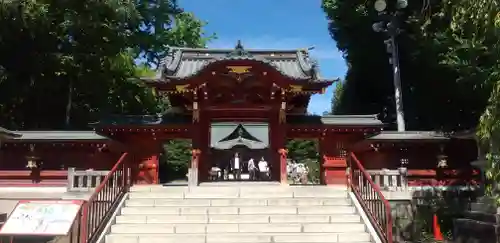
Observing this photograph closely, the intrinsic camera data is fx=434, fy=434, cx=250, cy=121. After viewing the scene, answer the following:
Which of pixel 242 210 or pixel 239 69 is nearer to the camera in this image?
pixel 242 210

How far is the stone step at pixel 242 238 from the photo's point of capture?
8.65m

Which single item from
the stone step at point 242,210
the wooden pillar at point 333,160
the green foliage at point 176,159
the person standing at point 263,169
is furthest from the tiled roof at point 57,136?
the green foliage at point 176,159

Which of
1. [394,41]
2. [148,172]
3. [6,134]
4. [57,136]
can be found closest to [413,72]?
[394,41]

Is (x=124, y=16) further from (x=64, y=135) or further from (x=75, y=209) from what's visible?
(x=75, y=209)

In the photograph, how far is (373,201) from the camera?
9383 millimetres

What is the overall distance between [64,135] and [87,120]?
791cm

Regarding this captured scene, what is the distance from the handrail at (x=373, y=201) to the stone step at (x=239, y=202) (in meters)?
0.50

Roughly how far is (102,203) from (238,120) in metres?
5.68

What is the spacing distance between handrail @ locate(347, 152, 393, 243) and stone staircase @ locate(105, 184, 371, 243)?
0.99 ft

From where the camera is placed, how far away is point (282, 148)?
1332 cm

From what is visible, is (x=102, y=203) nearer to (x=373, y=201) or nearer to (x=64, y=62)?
(x=373, y=201)

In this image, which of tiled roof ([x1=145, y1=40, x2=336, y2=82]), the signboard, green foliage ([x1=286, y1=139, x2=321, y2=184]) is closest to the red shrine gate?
tiled roof ([x1=145, y1=40, x2=336, y2=82])

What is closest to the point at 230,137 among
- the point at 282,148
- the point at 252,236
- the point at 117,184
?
the point at 282,148

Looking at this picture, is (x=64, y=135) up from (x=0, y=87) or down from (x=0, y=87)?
down
